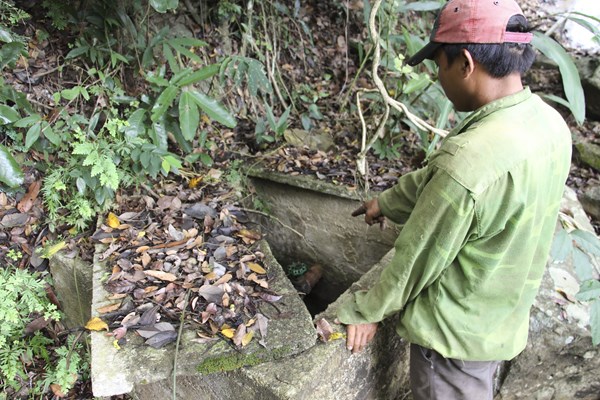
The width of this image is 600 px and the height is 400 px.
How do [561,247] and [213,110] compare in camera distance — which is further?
[213,110]

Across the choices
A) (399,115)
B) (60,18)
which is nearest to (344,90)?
(399,115)

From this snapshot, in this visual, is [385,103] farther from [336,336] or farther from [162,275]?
[162,275]

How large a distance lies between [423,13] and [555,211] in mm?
3965

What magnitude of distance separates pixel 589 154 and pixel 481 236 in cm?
397

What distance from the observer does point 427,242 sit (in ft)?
4.53

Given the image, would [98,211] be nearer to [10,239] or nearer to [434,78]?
[10,239]

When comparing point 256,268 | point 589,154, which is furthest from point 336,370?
point 589,154

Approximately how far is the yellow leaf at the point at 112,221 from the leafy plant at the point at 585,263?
6.80ft

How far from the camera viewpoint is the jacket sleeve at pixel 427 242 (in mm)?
1285

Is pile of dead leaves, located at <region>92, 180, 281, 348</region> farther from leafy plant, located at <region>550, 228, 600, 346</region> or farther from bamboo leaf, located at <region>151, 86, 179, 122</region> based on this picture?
leafy plant, located at <region>550, 228, 600, 346</region>

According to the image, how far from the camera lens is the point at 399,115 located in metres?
3.15

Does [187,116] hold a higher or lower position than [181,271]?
higher

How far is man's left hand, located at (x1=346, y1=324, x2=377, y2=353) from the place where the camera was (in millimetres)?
1741

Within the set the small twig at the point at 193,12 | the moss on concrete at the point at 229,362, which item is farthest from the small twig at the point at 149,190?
the small twig at the point at 193,12
